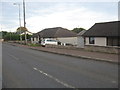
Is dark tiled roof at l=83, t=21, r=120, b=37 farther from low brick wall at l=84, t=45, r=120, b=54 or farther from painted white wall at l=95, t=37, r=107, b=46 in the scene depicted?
low brick wall at l=84, t=45, r=120, b=54

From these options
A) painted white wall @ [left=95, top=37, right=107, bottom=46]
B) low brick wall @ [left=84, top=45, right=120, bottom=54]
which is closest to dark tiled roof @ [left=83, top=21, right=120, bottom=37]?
painted white wall @ [left=95, top=37, right=107, bottom=46]

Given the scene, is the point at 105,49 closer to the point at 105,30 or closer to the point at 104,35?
the point at 104,35

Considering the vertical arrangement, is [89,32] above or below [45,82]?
above

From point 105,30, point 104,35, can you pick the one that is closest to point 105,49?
point 104,35

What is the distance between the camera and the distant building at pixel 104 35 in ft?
101

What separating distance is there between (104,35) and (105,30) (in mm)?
1712

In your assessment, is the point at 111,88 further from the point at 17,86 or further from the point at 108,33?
the point at 108,33

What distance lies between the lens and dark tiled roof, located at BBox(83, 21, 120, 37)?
31125 millimetres

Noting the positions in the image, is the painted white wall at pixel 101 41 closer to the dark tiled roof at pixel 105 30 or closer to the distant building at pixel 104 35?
the distant building at pixel 104 35

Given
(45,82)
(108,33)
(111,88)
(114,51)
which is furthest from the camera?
(108,33)

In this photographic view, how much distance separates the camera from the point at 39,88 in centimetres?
731

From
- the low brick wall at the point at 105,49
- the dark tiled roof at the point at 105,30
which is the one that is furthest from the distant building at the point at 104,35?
the low brick wall at the point at 105,49

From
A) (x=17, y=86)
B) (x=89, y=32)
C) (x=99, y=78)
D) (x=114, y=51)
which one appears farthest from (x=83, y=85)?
(x=89, y=32)

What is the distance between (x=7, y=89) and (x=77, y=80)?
2945 millimetres
